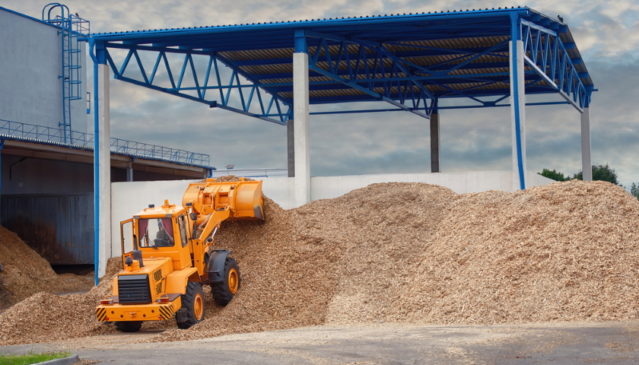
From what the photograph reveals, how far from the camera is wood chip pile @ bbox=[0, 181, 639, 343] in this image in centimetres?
1614

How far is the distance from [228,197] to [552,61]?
53.6ft

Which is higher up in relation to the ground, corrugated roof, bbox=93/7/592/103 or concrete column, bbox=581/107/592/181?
corrugated roof, bbox=93/7/592/103

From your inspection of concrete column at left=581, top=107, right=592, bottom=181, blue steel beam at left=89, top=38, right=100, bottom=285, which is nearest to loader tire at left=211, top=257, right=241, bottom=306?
blue steel beam at left=89, top=38, right=100, bottom=285

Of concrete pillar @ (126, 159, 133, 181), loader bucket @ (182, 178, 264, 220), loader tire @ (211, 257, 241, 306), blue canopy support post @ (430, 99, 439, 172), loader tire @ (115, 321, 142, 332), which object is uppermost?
blue canopy support post @ (430, 99, 439, 172)

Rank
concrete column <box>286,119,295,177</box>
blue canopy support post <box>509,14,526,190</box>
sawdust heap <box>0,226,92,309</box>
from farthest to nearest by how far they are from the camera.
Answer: concrete column <box>286,119,295,177</box> → sawdust heap <box>0,226,92,309</box> → blue canopy support post <box>509,14,526,190</box>

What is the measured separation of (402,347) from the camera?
1249 centimetres

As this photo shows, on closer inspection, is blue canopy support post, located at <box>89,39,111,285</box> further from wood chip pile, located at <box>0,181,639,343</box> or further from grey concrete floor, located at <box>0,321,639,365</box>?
grey concrete floor, located at <box>0,321,639,365</box>

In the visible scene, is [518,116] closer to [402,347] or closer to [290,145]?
[402,347]

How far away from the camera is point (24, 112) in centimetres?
4178

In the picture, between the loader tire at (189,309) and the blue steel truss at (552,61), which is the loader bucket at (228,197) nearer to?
the loader tire at (189,309)

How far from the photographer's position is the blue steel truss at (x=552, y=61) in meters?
26.7

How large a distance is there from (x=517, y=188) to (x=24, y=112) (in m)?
29.0

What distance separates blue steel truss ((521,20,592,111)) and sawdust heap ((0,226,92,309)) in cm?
1926

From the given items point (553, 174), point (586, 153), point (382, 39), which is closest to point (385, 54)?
point (382, 39)
